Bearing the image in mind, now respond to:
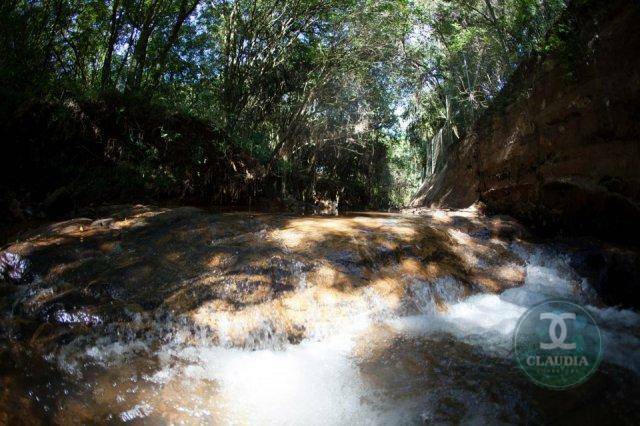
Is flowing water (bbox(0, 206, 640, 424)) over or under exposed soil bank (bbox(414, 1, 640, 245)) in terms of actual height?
under

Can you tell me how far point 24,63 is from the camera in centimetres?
855

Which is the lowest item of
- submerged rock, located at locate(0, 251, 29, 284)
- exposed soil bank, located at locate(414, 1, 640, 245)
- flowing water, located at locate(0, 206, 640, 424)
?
flowing water, located at locate(0, 206, 640, 424)

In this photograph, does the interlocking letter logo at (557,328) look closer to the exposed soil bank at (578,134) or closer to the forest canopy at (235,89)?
the exposed soil bank at (578,134)

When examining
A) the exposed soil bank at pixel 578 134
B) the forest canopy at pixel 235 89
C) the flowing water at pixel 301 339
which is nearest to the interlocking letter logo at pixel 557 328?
the flowing water at pixel 301 339

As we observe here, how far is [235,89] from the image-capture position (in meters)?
12.6

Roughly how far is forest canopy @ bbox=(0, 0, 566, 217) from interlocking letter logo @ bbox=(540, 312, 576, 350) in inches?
207

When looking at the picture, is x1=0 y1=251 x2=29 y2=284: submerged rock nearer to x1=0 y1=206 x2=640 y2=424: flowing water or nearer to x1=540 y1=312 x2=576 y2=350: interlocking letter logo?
x1=0 y1=206 x2=640 y2=424: flowing water

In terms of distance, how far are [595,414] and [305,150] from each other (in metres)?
14.7

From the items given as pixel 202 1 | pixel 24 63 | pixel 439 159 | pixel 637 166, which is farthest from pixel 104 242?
pixel 439 159

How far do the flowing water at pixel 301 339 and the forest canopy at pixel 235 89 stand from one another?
3.26 metres

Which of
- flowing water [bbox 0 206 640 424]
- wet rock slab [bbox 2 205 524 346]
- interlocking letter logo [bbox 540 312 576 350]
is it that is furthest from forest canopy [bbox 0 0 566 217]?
interlocking letter logo [bbox 540 312 576 350]

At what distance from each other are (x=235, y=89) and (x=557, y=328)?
1134 centimetres

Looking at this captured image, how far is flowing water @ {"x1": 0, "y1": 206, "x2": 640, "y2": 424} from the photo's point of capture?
2547mm

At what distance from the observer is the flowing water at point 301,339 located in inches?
100
